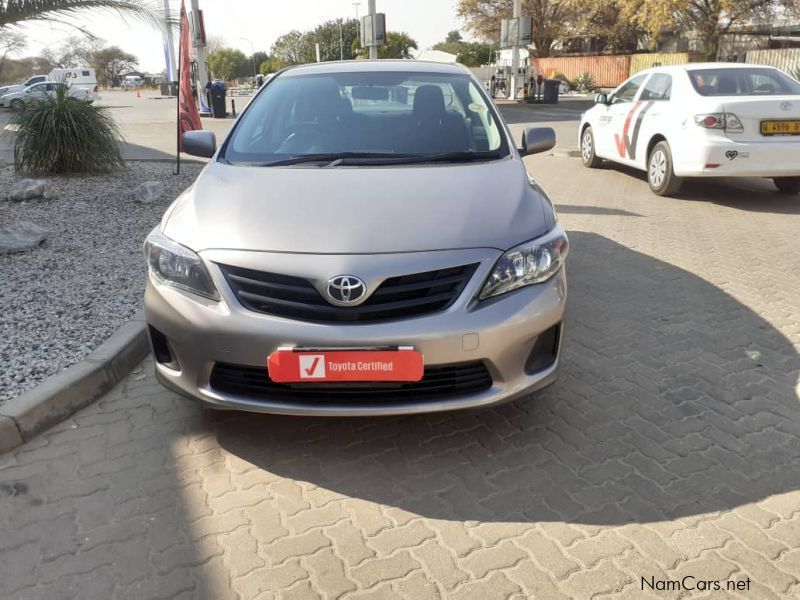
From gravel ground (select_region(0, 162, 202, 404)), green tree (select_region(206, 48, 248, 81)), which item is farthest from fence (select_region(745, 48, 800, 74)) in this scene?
green tree (select_region(206, 48, 248, 81))

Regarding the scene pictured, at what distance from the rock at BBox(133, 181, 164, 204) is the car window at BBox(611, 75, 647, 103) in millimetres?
6409

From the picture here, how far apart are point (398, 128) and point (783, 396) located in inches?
101

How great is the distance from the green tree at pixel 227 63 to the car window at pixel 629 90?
66.9 metres

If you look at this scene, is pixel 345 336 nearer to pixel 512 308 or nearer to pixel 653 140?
pixel 512 308

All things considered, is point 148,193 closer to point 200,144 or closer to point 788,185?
point 200,144

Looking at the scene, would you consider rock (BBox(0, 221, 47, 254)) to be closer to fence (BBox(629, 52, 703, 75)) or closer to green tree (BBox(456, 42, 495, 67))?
fence (BBox(629, 52, 703, 75))

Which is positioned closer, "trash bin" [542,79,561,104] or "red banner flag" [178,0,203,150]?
"red banner flag" [178,0,203,150]

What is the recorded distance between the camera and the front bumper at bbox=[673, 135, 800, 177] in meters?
7.39

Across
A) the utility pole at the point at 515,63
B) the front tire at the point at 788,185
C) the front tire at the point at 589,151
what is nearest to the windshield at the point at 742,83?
the front tire at the point at 788,185

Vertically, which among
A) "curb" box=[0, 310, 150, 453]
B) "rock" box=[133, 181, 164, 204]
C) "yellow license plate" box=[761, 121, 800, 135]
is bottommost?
A: "curb" box=[0, 310, 150, 453]

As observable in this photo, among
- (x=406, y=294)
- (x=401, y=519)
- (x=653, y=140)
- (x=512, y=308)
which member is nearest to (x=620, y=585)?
(x=401, y=519)

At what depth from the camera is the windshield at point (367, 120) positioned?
12.3ft

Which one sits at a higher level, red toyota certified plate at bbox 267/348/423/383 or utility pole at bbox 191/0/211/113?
utility pole at bbox 191/0/211/113

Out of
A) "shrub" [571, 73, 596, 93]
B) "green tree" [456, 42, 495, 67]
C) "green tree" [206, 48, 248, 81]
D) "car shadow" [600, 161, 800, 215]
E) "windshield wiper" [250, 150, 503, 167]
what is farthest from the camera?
"green tree" [206, 48, 248, 81]
